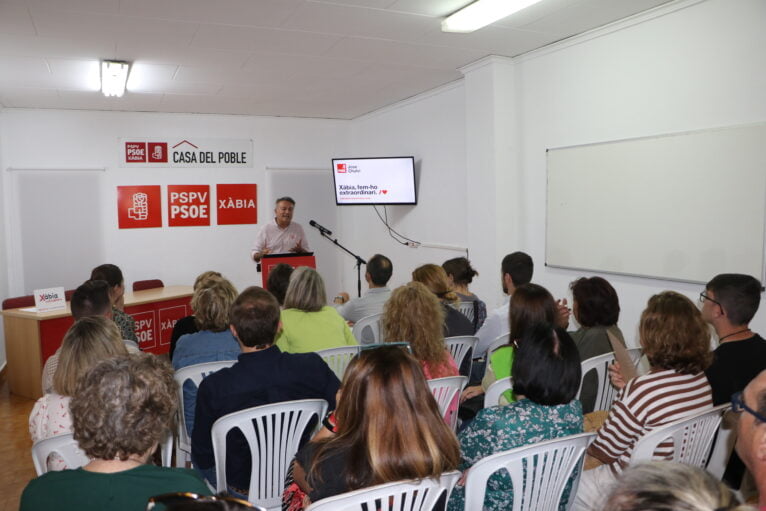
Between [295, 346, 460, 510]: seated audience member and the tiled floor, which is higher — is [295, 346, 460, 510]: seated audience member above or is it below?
above

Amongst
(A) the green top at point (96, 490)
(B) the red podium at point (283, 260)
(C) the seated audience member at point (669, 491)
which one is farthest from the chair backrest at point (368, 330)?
(C) the seated audience member at point (669, 491)

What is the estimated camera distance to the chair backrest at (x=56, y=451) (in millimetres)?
1759

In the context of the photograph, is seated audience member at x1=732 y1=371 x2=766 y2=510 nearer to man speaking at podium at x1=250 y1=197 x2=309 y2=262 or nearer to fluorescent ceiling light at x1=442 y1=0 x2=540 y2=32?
fluorescent ceiling light at x1=442 y1=0 x2=540 y2=32

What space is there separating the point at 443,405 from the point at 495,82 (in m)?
3.57

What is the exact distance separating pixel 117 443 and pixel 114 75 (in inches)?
185

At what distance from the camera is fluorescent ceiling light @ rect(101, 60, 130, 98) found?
4.90 metres


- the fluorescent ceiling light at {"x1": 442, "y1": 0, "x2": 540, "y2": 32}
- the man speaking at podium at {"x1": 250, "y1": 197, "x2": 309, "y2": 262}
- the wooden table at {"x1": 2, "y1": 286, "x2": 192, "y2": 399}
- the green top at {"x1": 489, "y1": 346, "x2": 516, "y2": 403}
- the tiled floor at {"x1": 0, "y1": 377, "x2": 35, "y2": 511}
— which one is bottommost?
the tiled floor at {"x1": 0, "y1": 377, "x2": 35, "y2": 511}

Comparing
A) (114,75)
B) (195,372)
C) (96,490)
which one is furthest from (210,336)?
(114,75)

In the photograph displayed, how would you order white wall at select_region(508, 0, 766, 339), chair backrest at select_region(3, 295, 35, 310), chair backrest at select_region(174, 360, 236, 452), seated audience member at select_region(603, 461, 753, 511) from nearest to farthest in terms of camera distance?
1. seated audience member at select_region(603, 461, 753, 511)
2. chair backrest at select_region(174, 360, 236, 452)
3. white wall at select_region(508, 0, 766, 339)
4. chair backrest at select_region(3, 295, 35, 310)

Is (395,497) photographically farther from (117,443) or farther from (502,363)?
(502,363)

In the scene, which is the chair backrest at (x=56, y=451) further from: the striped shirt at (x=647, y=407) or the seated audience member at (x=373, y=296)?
the seated audience member at (x=373, y=296)

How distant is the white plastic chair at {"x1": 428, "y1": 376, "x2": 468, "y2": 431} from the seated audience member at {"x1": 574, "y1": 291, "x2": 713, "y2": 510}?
60cm

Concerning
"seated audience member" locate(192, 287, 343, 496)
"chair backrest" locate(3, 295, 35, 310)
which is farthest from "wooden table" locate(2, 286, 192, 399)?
"seated audience member" locate(192, 287, 343, 496)

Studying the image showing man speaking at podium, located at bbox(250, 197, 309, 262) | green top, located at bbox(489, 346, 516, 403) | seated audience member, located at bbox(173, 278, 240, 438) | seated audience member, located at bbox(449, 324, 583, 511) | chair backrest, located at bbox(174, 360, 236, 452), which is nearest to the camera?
seated audience member, located at bbox(449, 324, 583, 511)
